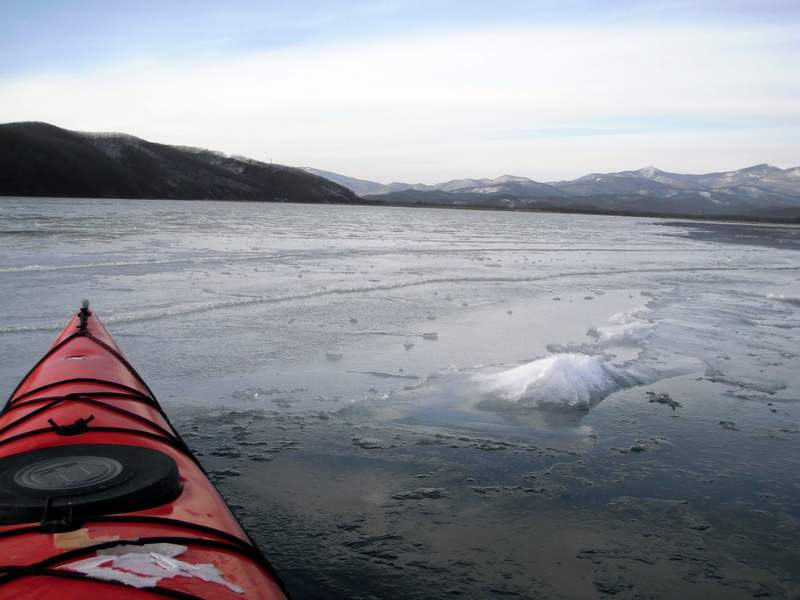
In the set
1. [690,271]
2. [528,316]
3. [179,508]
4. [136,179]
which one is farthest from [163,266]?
[136,179]

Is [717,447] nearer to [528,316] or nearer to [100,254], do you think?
[528,316]

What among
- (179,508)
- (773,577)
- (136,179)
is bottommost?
(773,577)

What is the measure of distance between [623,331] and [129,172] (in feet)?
417

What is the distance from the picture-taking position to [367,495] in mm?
4535

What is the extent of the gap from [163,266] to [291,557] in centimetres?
1271

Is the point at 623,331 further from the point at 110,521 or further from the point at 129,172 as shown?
the point at 129,172

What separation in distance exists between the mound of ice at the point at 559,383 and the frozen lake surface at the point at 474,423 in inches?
0.9

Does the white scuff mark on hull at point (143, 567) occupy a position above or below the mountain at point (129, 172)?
below

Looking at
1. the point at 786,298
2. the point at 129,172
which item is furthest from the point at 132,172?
the point at 786,298

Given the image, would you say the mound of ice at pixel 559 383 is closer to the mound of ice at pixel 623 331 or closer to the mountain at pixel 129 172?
the mound of ice at pixel 623 331

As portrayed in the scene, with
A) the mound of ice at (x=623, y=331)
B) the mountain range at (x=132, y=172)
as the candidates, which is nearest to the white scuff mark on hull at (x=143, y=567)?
the mound of ice at (x=623, y=331)

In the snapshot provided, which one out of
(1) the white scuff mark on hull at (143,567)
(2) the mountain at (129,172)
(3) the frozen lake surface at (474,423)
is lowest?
(3) the frozen lake surface at (474,423)

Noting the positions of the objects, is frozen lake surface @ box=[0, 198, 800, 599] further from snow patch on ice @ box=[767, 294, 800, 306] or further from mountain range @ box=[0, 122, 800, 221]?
mountain range @ box=[0, 122, 800, 221]

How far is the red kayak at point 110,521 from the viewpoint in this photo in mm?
2104
